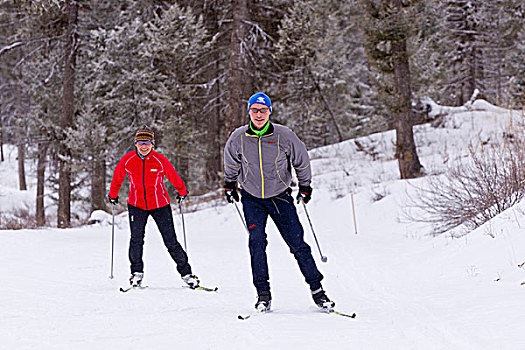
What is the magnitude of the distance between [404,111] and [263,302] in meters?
10.1

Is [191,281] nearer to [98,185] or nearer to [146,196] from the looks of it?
[146,196]

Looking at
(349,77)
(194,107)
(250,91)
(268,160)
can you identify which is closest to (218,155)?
(194,107)

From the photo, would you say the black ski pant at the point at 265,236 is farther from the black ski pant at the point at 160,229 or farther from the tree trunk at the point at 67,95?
the tree trunk at the point at 67,95

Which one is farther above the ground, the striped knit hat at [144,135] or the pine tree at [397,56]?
the pine tree at [397,56]

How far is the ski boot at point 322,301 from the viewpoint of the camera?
16.9 feet

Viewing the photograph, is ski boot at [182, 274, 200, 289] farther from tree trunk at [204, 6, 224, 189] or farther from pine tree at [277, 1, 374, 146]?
tree trunk at [204, 6, 224, 189]

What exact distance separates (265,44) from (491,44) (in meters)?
17.4

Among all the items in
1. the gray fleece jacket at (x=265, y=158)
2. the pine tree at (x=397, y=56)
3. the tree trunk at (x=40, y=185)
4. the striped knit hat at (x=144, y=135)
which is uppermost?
the pine tree at (x=397, y=56)

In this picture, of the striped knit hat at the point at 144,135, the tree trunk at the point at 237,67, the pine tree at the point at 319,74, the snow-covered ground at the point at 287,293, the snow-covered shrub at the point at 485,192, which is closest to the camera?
the snow-covered ground at the point at 287,293

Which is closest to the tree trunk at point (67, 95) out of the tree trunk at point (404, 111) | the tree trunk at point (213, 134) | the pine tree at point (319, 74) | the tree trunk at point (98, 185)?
the tree trunk at point (98, 185)

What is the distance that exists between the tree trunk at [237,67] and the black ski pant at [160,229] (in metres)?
9.57

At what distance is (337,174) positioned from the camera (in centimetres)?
1812

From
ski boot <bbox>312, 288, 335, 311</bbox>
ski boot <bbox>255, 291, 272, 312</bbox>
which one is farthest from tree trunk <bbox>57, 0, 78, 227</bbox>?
ski boot <bbox>312, 288, 335, 311</bbox>

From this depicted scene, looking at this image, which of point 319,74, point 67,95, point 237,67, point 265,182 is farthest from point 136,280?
point 319,74
